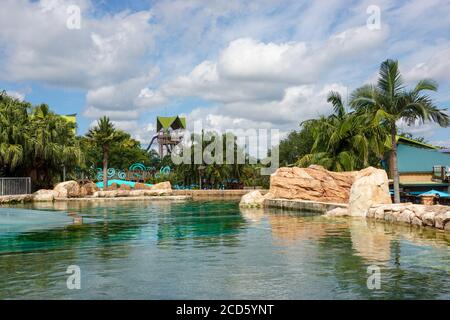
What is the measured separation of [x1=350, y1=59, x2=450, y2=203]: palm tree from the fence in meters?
26.5

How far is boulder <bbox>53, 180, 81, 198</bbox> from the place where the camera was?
38.8 m

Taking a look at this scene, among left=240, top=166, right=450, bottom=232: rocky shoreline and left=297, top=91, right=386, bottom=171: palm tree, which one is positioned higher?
left=297, top=91, right=386, bottom=171: palm tree

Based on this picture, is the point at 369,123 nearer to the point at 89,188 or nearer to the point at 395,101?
the point at 395,101

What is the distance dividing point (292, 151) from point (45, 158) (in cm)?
2816

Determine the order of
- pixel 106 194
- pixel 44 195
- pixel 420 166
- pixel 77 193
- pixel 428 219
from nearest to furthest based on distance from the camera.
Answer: pixel 428 219
pixel 420 166
pixel 44 195
pixel 106 194
pixel 77 193

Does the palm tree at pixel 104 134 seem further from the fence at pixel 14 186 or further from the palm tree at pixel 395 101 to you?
the palm tree at pixel 395 101

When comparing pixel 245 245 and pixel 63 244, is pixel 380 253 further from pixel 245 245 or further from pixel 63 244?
pixel 63 244

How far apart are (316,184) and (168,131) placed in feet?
225

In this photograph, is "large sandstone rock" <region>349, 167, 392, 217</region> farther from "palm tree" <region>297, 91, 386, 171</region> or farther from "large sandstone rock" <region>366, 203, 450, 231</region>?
"palm tree" <region>297, 91, 386, 171</region>

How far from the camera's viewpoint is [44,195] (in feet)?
121

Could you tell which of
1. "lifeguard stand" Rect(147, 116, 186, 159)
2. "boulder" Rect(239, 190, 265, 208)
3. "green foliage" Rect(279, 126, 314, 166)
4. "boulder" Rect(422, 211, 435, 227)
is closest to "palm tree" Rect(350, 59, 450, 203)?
"boulder" Rect(422, 211, 435, 227)

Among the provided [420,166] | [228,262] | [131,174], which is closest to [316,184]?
[420,166]

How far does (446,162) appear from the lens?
3559 centimetres
